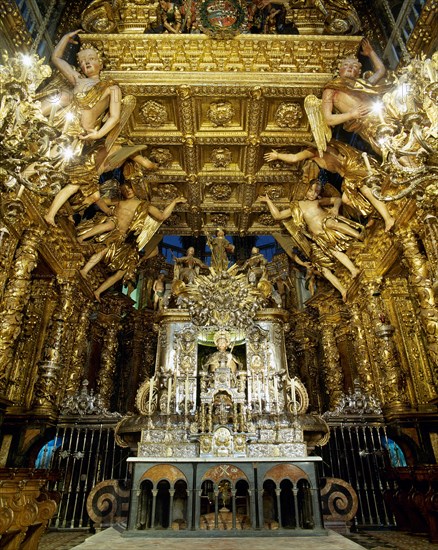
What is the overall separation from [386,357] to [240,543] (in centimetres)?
515

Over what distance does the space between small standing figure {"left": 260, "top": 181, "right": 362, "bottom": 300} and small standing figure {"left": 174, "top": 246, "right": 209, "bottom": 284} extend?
2850mm

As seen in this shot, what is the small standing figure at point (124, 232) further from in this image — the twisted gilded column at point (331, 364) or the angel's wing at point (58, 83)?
the twisted gilded column at point (331, 364)

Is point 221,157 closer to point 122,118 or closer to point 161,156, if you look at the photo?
point 161,156

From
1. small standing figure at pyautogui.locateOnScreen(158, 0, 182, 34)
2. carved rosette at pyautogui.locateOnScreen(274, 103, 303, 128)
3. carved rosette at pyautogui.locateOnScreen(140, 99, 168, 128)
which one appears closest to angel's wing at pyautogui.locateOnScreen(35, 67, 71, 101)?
carved rosette at pyautogui.locateOnScreen(140, 99, 168, 128)

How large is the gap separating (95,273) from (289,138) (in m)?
6.24

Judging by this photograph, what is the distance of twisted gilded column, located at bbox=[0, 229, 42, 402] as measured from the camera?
19.5 feet

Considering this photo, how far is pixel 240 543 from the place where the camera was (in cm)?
433

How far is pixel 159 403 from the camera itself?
28.4 feet

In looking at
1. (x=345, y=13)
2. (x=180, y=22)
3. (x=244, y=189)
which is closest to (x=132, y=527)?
(x=244, y=189)

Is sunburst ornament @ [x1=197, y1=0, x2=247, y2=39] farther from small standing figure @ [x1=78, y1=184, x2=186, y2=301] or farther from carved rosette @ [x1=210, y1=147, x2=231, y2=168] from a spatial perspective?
small standing figure @ [x1=78, y1=184, x2=186, y2=301]

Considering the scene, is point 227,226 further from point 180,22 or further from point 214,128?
point 180,22

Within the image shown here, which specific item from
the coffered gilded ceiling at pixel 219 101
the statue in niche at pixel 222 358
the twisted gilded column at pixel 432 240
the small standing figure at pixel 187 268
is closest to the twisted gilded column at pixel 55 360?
the statue in niche at pixel 222 358

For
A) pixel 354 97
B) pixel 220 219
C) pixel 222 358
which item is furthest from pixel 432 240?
pixel 220 219

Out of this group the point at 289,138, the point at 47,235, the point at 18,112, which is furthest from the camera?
the point at 289,138
